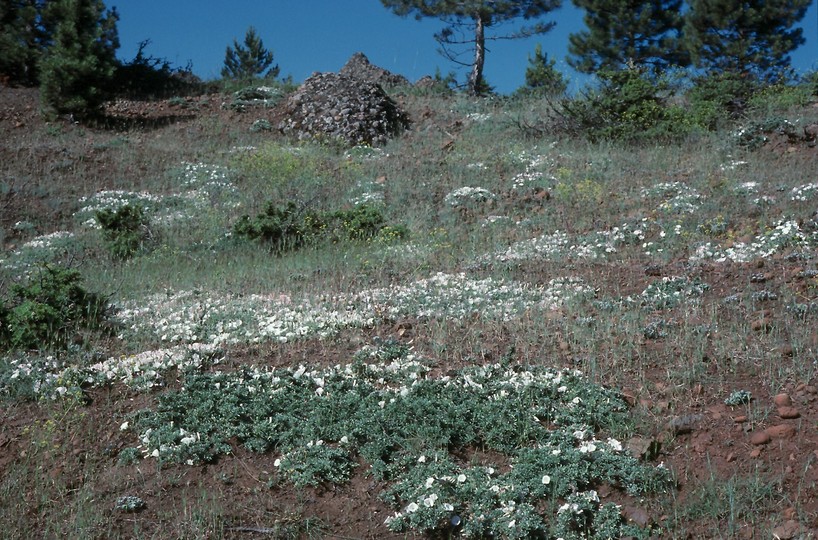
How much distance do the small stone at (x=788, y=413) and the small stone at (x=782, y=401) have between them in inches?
2.2

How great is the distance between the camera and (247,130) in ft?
64.4

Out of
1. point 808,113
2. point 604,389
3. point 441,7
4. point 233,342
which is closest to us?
point 604,389

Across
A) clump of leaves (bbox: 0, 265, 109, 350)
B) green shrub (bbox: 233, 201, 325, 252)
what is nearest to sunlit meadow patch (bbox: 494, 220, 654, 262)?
green shrub (bbox: 233, 201, 325, 252)

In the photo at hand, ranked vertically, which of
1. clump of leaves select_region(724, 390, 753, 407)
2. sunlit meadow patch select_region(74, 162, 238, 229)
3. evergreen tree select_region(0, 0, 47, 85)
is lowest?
clump of leaves select_region(724, 390, 753, 407)

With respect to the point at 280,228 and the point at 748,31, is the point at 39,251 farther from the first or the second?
the point at 748,31

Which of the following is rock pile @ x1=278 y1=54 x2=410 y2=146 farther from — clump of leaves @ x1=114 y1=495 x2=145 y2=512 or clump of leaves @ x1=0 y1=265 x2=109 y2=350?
clump of leaves @ x1=114 y1=495 x2=145 y2=512

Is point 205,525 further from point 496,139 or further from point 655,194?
point 496,139

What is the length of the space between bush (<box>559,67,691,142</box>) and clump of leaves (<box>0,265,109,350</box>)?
38.3ft

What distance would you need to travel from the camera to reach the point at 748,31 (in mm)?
24688

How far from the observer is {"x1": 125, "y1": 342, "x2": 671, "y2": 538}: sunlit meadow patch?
4449 mm

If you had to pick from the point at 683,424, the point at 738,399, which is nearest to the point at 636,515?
the point at 683,424

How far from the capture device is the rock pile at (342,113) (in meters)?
18.6

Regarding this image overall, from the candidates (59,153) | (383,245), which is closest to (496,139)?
(383,245)

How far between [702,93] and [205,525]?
15.3m
